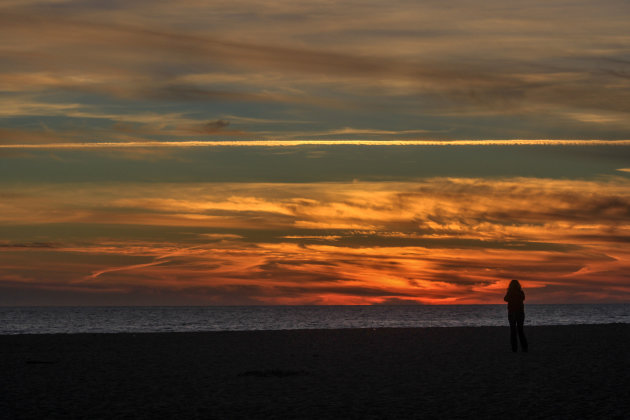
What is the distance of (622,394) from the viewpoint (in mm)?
17141

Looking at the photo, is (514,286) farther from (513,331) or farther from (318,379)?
(318,379)

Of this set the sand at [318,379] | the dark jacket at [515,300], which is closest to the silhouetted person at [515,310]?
the dark jacket at [515,300]

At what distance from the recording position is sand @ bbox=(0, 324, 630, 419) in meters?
15.6

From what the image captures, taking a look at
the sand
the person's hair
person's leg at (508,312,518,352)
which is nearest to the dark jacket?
the person's hair

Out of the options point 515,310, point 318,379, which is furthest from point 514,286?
point 318,379

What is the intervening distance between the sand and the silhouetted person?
1.99 ft

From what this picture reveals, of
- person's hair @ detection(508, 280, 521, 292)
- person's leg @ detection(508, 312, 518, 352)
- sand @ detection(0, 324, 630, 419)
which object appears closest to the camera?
sand @ detection(0, 324, 630, 419)

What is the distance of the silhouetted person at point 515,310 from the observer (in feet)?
94.6

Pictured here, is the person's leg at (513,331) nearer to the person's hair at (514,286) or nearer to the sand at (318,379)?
the sand at (318,379)

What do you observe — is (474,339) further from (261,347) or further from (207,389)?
(207,389)

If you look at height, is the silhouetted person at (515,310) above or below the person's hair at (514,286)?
below

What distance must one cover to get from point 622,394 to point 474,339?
795 inches

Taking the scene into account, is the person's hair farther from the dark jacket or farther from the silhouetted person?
the dark jacket

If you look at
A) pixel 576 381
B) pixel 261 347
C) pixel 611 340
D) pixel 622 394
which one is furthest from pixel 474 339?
pixel 622 394
